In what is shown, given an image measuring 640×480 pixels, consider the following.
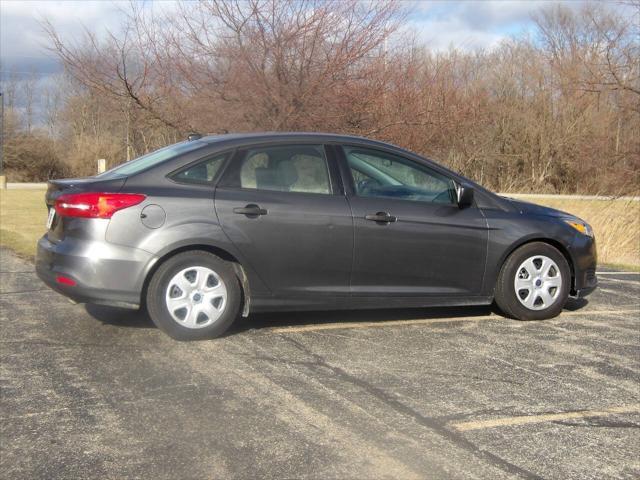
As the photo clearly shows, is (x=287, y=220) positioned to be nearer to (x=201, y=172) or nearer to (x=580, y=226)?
(x=201, y=172)

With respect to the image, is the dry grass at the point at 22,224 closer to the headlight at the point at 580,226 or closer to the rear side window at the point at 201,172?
the rear side window at the point at 201,172

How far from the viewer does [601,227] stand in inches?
612

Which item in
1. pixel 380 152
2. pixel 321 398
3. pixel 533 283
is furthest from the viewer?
pixel 533 283

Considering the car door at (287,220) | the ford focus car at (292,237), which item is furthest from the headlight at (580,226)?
the car door at (287,220)

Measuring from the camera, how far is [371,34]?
14.5 m

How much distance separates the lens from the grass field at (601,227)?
40.6 feet

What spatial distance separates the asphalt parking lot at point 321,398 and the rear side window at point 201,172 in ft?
4.10

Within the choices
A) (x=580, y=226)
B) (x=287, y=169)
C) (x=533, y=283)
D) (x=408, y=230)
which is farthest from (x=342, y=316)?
(x=580, y=226)

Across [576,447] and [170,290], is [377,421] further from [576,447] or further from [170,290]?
[170,290]

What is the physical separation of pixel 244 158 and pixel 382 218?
1210 mm

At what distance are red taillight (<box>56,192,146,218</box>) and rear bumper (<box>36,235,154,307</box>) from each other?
0.68 feet

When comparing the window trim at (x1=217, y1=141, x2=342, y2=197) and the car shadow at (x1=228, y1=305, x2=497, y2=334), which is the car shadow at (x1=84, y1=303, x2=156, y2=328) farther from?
the window trim at (x1=217, y1=141, x2=342, y2=197)

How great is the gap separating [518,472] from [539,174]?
2866 cm

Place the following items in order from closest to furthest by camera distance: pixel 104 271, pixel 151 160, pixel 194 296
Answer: pixel 104 271
pixel 194 296
pixel 151 160
